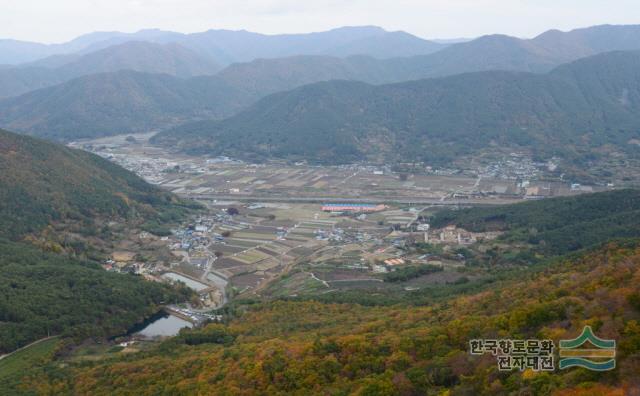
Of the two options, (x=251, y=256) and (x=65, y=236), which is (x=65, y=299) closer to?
(x=65, y=236)

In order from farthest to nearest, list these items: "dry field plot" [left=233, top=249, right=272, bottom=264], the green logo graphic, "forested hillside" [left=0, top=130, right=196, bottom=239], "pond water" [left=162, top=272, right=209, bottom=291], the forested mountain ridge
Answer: the forested mountain ridge, "forested hillside" [left=0, top=130, right=196, bottom=239], "dry field plot" [left=233, top=249, right=272, bottom=264], "pond water" [left=162, top=272, right=209, bottom=291], the green logo graphic

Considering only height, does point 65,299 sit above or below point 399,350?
below

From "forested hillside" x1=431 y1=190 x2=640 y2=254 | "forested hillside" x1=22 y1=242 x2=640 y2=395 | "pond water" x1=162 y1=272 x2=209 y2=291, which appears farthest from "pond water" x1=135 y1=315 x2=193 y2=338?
"forested hillside" x1=431 y1=190 x2=640 y2=254

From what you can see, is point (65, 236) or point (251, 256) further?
point (251, 256)

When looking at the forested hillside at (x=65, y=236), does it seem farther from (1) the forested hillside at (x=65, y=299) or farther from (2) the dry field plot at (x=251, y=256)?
(2) the dry field plot at (x=251, y=256)

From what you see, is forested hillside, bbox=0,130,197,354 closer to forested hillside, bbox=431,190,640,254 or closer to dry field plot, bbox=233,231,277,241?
dry field plot, bbox=233,231,277,241

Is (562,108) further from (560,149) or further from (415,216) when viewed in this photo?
(415,216)

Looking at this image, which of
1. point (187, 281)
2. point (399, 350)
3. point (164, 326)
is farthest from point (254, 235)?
point (399, 350)
